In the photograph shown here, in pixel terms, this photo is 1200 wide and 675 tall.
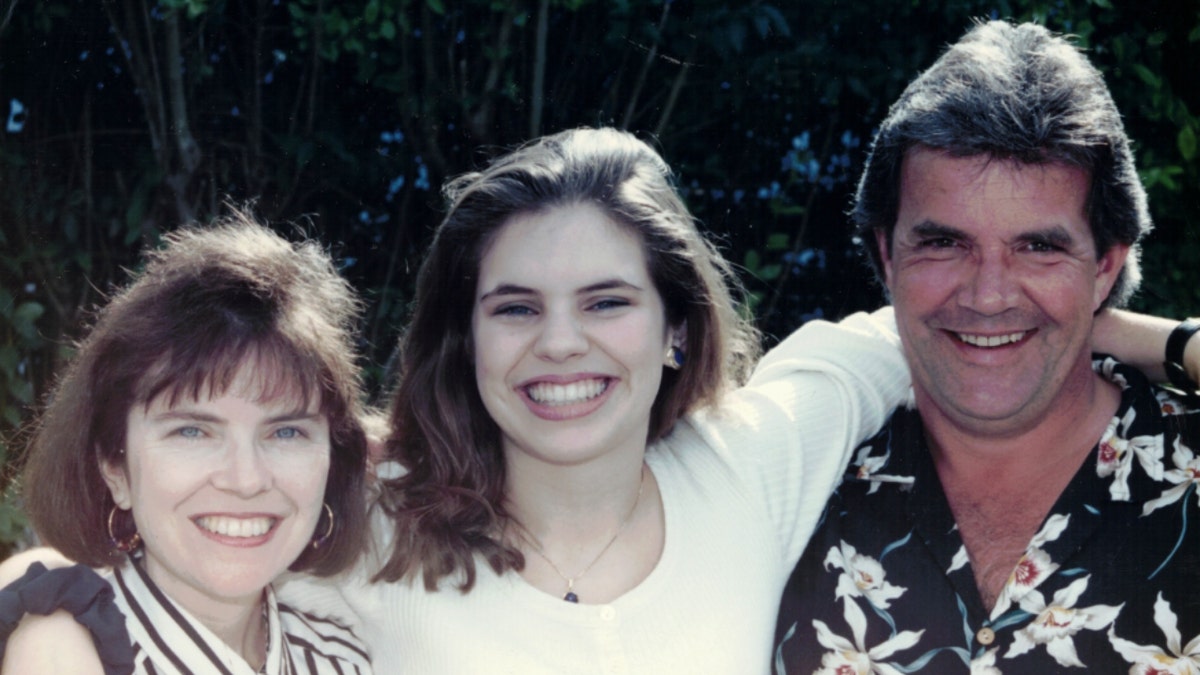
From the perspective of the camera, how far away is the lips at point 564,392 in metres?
2.85

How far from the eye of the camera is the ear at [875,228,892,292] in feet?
9.81

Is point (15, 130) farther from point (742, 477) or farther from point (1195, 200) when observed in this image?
point (1195, 200)

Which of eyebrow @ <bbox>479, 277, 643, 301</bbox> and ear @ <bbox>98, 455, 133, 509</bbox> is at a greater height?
eyebrow @ <bbox>479, 277, 643, 301</bbox>

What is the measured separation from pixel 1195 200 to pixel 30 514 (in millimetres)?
3690

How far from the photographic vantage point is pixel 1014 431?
287 cm

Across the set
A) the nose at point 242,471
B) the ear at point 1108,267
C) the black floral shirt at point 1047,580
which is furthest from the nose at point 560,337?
the ear at point 1108,267

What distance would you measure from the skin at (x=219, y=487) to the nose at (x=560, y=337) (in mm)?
487

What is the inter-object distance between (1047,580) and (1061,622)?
83mm

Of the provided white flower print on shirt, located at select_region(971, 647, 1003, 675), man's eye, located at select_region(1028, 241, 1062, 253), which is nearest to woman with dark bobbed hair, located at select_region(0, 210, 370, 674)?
white flower print on shirt, located at select_region(971, 647, 1003, 675)

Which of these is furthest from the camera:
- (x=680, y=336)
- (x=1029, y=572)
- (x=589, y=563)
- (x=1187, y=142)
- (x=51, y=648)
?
(x=1187, y=142)

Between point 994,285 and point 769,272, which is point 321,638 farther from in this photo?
point 769,272

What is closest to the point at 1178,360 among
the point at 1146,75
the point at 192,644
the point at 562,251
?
the point at 562,251

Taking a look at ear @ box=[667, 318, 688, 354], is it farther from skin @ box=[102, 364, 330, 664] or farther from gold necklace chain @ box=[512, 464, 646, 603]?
skin @ box=[102, 364, 330, 664]

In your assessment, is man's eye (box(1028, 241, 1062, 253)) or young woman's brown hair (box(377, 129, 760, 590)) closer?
man's eye (box(1028, 241, 1062, 253))
